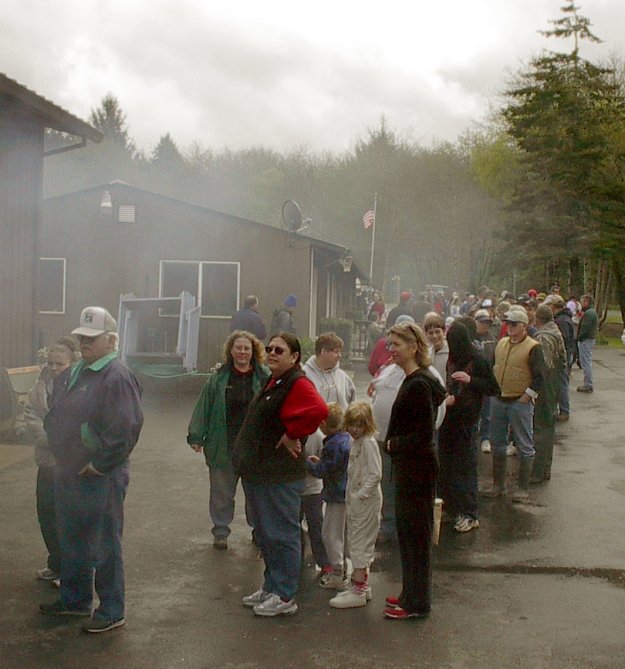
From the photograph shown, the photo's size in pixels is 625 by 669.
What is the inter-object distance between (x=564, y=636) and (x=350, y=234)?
60.9 metres

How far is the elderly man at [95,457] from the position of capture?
539cm

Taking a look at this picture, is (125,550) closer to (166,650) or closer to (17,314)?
(166,650)

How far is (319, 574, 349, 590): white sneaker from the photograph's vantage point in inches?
252

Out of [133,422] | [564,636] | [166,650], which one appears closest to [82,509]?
[133,422]

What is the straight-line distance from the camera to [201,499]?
8.98 meters

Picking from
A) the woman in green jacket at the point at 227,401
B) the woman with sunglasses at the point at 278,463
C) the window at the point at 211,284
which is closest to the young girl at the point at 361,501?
the woman with sunglasses at the point at 278,463

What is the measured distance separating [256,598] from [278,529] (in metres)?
0.50

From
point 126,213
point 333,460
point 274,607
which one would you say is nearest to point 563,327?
point 333,460

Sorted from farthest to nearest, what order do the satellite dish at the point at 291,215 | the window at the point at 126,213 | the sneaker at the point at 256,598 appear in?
1. the satellite dish at the point at 291,215
2. the window at the point at 126,213
3. the sneaker at the point at 256,598

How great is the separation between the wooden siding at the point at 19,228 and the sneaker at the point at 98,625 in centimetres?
754

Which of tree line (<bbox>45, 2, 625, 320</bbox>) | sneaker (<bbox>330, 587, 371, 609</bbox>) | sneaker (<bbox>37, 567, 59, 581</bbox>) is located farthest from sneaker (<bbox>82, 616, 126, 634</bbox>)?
tree line (<bbox>45, 2, 625, 320</bbox>)

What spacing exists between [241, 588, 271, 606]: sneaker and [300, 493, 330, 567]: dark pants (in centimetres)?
68

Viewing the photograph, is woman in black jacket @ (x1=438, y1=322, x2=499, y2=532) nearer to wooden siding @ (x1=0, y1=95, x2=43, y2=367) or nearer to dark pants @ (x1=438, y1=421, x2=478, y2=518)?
dark pants @ (x1=438, y1=421, x2=478, y2=518)

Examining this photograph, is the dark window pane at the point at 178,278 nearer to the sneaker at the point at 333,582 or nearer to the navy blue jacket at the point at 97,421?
the sneaker at the point at 333,582
